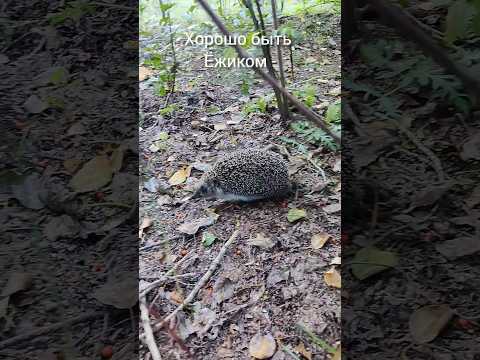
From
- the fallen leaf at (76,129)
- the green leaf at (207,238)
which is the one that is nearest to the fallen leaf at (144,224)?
the green leaf at (207,238)

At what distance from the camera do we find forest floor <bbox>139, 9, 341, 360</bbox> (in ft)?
2.97

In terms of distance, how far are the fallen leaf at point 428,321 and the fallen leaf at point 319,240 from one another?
0.70ft

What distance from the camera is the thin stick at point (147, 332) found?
868 mm

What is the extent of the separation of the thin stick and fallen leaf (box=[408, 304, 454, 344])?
47 centimetres

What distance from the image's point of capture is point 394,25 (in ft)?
1.13

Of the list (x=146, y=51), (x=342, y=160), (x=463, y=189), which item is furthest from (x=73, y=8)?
(x=463, y=189)

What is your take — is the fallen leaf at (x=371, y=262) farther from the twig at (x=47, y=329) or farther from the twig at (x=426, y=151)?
the twig at (x=47, y=329)

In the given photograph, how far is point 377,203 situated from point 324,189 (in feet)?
0.48

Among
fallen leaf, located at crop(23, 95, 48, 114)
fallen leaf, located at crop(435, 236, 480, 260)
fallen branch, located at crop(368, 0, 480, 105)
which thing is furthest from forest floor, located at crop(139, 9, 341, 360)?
fallen branch, located at crop(368, 0, 480, 105)

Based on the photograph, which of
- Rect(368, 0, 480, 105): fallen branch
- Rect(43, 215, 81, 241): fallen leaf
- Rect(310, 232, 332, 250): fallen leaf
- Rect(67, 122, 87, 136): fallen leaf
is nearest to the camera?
Rect(368, 0, 480, 105): fallen branch

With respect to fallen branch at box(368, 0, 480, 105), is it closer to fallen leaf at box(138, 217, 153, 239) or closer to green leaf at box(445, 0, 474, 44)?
green leaf at box(445, 0, 474, 44)

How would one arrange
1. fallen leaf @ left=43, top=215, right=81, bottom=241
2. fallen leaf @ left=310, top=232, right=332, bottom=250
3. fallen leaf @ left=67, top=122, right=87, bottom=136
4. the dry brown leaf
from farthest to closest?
fallen leaf @ left=67, top=122, right=87, bottom=136 < fallen leaf @ left=43, top=215, right=81, bottom=241 < fallen leaf @ left=310, top=232, right=332, bottom=250 < the dry brown leaf

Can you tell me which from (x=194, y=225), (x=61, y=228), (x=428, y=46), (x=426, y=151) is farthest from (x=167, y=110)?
(x=428, y=46)

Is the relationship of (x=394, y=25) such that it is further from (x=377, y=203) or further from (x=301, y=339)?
(x=377, y=203)
